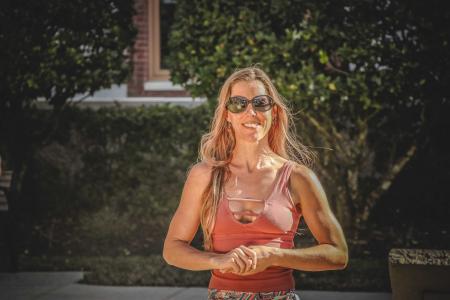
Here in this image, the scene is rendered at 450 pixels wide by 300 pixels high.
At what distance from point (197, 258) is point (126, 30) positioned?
26.9ft

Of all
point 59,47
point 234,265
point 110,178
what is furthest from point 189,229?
point 110,178

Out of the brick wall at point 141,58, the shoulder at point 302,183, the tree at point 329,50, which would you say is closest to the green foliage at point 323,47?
the tree at point 329,50

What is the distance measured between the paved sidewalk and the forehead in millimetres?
4670

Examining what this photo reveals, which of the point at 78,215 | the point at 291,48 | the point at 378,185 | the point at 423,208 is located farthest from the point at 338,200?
the point at 78,215

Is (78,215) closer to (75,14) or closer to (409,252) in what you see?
(75,14)

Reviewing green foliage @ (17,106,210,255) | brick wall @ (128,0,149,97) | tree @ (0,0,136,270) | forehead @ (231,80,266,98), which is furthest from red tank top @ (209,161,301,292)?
brick wall @ (128,0,149,97)

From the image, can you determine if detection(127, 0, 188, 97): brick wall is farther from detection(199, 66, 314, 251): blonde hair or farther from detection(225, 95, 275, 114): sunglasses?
detection(225, 95, 275, 114): sunglasses

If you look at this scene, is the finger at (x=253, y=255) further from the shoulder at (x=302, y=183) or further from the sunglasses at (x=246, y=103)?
the sunglasses at (x=246, y=103)

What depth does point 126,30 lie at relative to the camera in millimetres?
10812

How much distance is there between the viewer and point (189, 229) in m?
3.03

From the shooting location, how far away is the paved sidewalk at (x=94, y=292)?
300 inches

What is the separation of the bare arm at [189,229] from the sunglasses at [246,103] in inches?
9.3

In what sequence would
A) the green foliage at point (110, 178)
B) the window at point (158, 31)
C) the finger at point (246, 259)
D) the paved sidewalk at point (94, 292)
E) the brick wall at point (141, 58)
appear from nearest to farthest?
the finger at point (246, 259) < the paved sidewalk at point (94, 292) < the green foliage at point (110, 178) < the brick wall at point (141, 58) < the window at point (158, 31)

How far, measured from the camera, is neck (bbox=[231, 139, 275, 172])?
310 centimetres
